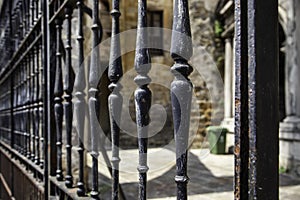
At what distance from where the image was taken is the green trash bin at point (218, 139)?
805 centimetres

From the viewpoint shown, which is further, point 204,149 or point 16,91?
point 204,149

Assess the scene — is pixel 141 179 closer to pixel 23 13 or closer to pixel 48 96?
pixel 48 96

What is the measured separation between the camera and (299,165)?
5398 millimetres

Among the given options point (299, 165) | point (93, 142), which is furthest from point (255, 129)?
point (299, 165)

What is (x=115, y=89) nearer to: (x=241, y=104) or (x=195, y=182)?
(x=241, y=104)

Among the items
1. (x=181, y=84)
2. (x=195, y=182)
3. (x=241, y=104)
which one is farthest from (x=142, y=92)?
(x=195, y=182)

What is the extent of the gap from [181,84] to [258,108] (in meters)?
0.18

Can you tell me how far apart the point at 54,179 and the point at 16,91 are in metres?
2.01

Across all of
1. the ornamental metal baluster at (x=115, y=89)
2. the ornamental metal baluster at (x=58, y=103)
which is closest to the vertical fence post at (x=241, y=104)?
the ornamental metal baluster at (x=115, y=89)

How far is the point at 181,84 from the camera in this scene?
74 centimetres

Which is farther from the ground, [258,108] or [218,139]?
[258,108]

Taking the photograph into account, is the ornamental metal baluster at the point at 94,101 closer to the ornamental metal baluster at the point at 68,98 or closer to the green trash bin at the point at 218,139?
the ornamental metal baluster at the point at 68,98

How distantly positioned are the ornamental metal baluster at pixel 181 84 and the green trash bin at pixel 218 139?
7.31 m

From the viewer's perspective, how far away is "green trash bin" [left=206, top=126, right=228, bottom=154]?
805 cm
